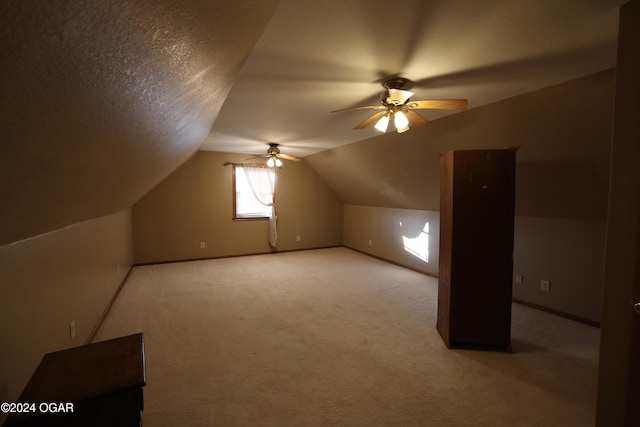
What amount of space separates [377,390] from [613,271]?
151 cm

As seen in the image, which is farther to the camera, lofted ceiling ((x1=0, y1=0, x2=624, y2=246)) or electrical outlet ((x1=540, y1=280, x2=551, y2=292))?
electrical outlet ((x1=540, y1=280, x2=551, y2=292))

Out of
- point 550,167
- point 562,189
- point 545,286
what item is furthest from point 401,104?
point 545,286

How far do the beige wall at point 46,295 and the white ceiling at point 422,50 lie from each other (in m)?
1.70

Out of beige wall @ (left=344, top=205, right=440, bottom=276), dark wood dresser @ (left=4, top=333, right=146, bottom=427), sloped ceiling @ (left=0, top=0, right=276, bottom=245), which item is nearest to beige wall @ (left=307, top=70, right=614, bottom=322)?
beige wall @ (left=344, top=205, right=440, bottom=276)

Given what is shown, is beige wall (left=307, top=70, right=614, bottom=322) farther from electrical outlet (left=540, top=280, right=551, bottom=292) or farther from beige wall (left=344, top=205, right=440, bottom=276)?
beige wall (left=344, top=205, right=440, bottom=276)

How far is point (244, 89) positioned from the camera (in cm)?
235

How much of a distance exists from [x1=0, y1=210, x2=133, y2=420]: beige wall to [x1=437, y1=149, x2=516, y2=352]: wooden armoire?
111 inches

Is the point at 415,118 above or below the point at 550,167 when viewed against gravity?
above

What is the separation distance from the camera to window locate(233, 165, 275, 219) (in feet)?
19.1

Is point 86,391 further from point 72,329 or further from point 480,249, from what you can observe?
point 480,249

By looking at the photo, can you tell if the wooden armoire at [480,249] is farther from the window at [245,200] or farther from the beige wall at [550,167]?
the window at [245,200]

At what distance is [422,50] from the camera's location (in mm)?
1736

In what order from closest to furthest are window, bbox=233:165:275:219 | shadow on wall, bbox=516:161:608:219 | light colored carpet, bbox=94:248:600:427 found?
light colored carpet, bbox=94:248:600:427, shadow on wall, bbox=516:161:608:219, window, bbox=233:165:275:219

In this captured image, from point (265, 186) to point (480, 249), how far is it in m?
4.58
